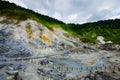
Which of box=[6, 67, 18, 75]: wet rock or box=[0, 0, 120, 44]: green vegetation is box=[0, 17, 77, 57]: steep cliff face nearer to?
box=[6, 67, 18, 75]: wet rock

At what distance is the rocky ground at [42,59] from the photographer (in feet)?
156

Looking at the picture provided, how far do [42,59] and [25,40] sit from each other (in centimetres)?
1521

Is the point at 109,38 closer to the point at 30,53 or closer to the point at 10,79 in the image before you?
the point at 30,53

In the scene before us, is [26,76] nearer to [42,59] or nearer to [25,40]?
[42,59]

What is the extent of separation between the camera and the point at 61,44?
92.6 meters

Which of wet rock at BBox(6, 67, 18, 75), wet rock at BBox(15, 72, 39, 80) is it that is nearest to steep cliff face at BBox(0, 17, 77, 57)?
wet rock at BBox(6, 67, 18, 75)

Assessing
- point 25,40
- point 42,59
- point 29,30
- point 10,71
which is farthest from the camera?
point 29,30

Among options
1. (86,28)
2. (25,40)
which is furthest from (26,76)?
(86,28)

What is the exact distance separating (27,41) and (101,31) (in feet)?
335

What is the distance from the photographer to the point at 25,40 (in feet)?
263

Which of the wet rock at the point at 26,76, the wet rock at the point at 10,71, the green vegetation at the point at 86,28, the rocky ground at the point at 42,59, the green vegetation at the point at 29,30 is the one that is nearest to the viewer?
the wet rock at the point at 26,76

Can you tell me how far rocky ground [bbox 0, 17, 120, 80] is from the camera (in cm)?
4769

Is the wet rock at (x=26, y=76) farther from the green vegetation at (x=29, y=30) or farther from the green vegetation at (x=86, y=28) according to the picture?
the green vegetation at (x=86, y=28)

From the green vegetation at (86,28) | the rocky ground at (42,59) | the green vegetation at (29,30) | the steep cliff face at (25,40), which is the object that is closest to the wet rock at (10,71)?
the rocky ground at (42,59)
